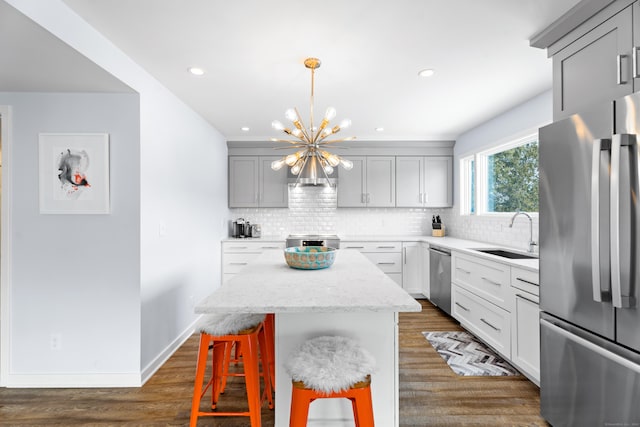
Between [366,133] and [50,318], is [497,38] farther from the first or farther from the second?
[50,318]

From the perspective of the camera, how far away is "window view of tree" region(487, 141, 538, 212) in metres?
3.39

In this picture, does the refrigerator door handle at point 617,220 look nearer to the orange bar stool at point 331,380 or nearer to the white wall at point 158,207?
the orange bar stool at point 331,380

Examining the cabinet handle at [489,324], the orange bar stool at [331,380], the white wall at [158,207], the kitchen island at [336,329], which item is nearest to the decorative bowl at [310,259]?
the kitchen island at [336,329]

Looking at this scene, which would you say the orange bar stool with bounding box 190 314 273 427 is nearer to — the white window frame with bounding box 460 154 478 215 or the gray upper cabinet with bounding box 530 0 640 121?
the gray upper cabinet with bounding box 530 0 640 121

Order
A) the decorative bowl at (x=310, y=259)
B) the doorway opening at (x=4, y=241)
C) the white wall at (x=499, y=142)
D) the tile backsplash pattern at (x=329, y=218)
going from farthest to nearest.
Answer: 1. the tile backsplash pattern at (x=329, y=218)
2. the white wall at (x=499, y=142)
3. the doorway opening at (x=4, y=241)
4. the decorative bowl at (x=310, y=259)

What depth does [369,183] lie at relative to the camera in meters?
5.09

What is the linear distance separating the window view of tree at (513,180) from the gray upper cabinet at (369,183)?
1.37m

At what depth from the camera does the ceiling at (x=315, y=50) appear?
181 cm

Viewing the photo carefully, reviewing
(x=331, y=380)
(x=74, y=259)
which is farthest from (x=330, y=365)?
(x=74, y=259)

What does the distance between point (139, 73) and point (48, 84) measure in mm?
586

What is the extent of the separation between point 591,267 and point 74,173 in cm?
331

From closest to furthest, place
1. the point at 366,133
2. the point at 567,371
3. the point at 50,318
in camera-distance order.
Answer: the point at 567,371 < the point at 50,318 < the point at 366,133

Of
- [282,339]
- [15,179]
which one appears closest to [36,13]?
[15,179]

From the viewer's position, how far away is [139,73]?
2.50 meters
